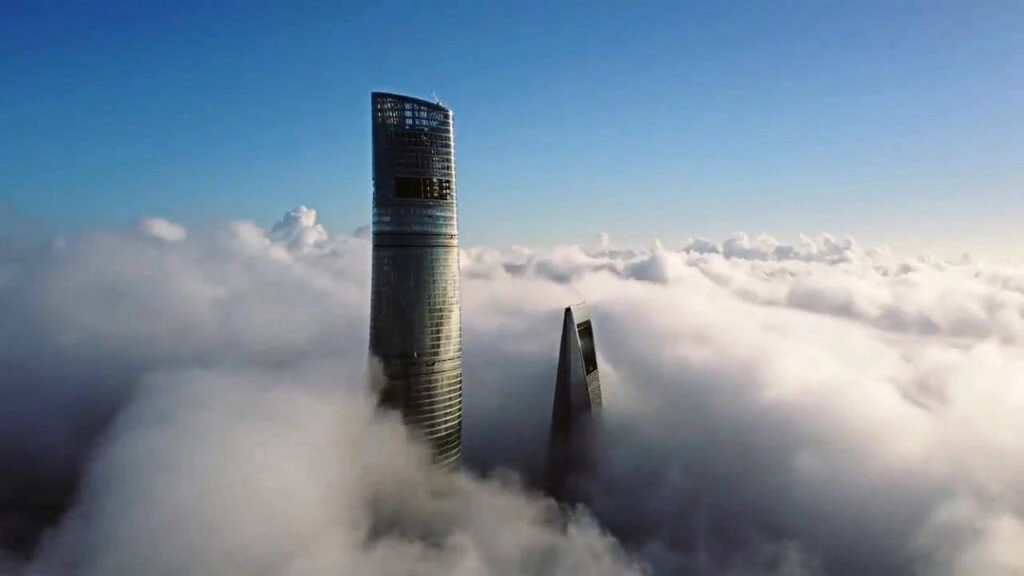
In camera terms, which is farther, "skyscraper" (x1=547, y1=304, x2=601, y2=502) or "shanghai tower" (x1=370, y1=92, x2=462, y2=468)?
"skyscraper" (x1=547, y1=304, x2=601, y2=502)

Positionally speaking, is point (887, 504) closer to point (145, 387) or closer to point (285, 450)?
point (285, 450)

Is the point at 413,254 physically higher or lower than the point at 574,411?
higher

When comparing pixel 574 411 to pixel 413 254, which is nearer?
pixel 413 254

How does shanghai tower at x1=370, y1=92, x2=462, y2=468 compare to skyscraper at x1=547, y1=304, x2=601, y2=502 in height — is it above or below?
above
